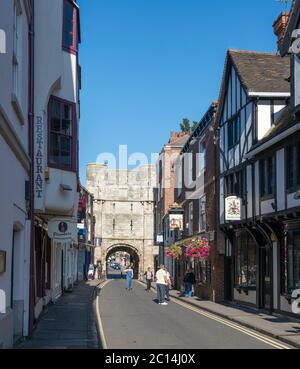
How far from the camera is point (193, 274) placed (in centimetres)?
3366

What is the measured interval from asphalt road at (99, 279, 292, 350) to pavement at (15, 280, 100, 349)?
0.47m

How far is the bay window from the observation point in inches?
678

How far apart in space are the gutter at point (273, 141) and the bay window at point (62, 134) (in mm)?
6414

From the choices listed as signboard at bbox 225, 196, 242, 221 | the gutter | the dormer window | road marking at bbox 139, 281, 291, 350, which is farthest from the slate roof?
road marking at bbox 139, 281, 291, 350

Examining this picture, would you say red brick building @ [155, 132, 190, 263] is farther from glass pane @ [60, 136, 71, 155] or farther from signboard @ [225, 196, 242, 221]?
glass pane @ [60, 136, 71, 155]

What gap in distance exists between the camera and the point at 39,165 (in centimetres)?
1524

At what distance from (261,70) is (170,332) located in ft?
42.3

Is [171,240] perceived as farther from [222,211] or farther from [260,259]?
[260,259]

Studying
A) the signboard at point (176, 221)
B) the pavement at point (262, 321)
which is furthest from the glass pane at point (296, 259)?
the signboard at point (176, 221)

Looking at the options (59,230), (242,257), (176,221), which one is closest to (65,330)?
(59,230)

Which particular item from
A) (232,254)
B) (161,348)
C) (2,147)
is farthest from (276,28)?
(2,147)

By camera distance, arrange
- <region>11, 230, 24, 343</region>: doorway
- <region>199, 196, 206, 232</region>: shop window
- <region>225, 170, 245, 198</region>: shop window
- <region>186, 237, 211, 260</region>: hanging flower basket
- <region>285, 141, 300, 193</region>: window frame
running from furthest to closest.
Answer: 1. <region>199, 196, 206, 232</region>: shop window
2. <region>186, 237, 211, 260</region>: hanging flower basket
3. <region>225, 170, 245, 198</region>: shop window
4. <region>285, 141, 300, 193</region>: window frame
5. <region>11, 230, 24, 343</region>: doorway

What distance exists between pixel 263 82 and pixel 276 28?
495 cm
